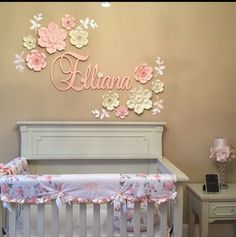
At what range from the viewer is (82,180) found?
6.16 feet

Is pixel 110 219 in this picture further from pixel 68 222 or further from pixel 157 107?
pixel 157 107

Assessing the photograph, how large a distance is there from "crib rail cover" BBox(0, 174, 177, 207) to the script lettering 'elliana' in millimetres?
1112

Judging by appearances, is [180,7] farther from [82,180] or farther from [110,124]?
[82,180]

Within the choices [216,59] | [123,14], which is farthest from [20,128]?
[216,59]

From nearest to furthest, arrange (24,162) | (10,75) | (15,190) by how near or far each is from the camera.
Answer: (15,190)
(24,162)
(10,75)

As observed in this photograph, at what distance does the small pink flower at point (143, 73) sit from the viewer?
9.35 ft

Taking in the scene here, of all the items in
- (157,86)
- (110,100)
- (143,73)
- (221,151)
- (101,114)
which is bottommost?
(221,151)

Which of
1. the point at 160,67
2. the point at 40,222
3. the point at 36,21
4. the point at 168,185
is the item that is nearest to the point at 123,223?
the point at 168,185

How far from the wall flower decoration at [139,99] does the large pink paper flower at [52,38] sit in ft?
2.36

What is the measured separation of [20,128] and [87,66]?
76 cm

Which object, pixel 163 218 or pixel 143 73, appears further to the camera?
pixel 143 73

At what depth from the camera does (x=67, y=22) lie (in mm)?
2781

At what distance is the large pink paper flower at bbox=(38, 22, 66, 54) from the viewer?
2768 mm

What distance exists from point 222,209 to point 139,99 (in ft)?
3.61
